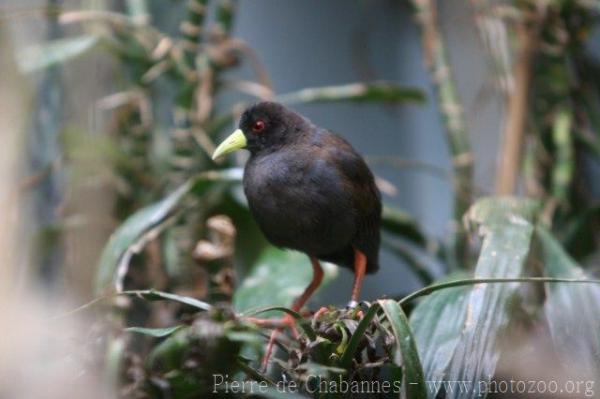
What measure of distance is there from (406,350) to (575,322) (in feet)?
2.60

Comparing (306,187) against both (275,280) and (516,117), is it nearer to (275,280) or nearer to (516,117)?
(275,280)

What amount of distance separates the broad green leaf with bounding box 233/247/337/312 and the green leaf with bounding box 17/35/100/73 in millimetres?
1052

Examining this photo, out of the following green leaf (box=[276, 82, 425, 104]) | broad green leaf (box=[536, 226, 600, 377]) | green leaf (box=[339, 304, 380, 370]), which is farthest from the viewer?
green leaf (box=[276, 82, 425, 104])

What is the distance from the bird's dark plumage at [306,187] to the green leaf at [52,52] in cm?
86

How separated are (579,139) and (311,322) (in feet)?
8.92

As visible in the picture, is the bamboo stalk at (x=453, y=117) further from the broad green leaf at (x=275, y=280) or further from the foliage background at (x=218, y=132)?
the broad green leaf at (x=275, y=280)

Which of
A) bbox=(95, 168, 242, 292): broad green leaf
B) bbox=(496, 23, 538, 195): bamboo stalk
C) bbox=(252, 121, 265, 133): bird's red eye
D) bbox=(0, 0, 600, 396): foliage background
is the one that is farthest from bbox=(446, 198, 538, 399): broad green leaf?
bbox=(496, 23, 538, 195): bamboo stalk

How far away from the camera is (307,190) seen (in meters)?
2.63

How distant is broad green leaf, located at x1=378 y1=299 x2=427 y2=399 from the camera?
6.21 feet

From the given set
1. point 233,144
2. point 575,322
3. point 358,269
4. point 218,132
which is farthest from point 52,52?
point 575,322

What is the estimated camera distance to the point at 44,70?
3619 mm

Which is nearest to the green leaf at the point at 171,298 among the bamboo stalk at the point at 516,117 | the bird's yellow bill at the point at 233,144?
the bird's yellow bill at the point at 233,144

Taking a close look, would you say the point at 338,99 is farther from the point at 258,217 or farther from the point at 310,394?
the point at 310,394

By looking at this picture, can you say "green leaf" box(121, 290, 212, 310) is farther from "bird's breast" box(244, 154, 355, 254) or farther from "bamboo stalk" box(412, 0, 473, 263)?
"bamboo stalk" box(412, 0, 473, 263)
